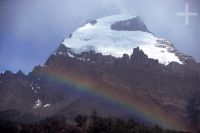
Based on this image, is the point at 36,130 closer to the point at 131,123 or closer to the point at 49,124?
the point at 49,124

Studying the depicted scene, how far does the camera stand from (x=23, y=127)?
155750mm

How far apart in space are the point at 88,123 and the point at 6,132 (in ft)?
84.4

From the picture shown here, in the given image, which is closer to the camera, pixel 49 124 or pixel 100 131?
pixel 100 131

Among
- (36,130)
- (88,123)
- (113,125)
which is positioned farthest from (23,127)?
(113,125)

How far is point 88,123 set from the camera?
152750 millimetres

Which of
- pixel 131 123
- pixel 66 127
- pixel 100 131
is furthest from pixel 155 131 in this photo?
pixel 66 127

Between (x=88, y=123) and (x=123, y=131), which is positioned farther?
(x=88, y=123)

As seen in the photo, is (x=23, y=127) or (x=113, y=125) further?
(x=23, y=127)

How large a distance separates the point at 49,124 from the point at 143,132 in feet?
103

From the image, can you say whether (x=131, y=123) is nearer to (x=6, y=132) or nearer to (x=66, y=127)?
(x=66, y=127)

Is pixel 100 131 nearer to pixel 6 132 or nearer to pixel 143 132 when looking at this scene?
pixel 143 132

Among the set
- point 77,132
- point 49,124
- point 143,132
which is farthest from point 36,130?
point 143,132

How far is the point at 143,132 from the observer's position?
140000mm

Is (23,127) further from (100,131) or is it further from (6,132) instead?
(100,131)
